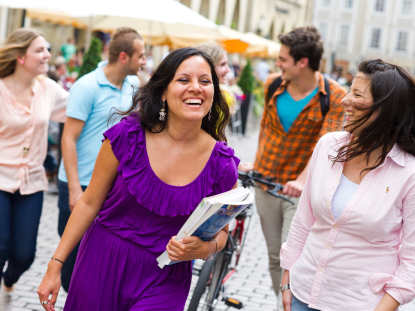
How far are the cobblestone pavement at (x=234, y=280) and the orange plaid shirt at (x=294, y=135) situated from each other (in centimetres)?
38

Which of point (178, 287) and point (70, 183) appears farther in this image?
point (70, 183)

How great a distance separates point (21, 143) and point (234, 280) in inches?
110

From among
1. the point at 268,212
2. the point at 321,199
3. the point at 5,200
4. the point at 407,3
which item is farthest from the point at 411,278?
the point at 407,3

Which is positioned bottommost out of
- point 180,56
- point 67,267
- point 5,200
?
point 67,267

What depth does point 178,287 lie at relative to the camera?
121 inches

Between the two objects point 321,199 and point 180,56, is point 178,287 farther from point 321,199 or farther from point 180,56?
point 180,56

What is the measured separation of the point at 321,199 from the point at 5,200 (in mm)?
2574

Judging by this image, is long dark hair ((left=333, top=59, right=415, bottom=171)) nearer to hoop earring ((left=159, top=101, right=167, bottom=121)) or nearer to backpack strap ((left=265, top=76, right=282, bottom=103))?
hoop earring ((left=159, top=101, right=167, bottom=121))

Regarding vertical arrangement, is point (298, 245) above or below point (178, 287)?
above

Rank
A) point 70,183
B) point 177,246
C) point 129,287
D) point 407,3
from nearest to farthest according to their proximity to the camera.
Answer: point 177,246 < point 129,287 < point 70,183 < point 407,3

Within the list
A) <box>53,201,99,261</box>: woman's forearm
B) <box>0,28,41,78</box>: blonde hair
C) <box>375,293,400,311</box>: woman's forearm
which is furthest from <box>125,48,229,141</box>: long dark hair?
<box>0,28,41,78</box>: blonde hair

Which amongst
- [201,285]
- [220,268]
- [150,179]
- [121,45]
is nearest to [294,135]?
[220,268]

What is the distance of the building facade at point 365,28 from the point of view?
2928 inches

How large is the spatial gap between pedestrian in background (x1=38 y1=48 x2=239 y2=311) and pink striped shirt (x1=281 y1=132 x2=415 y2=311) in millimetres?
440
